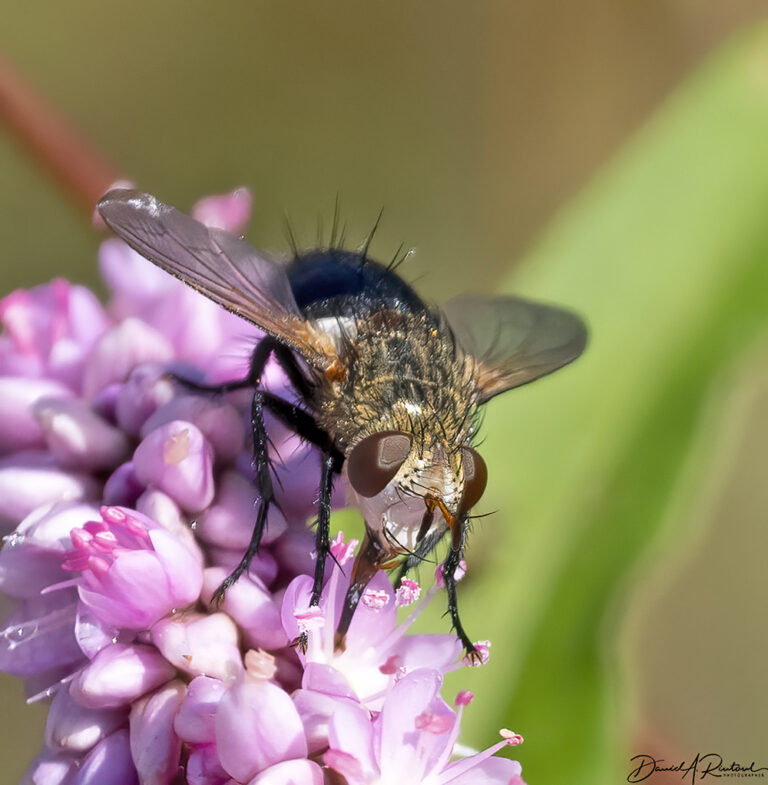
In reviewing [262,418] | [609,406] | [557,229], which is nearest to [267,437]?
[262,418]

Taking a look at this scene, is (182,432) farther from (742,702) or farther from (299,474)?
(742,702)

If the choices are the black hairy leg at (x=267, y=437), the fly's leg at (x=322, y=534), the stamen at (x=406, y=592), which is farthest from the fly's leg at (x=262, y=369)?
the stamen at (x=406, y=592)

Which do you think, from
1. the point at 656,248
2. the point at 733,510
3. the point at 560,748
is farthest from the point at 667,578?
the point at 560,748

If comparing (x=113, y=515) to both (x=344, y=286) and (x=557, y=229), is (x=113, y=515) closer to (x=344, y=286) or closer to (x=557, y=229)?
(x=344, y=286)

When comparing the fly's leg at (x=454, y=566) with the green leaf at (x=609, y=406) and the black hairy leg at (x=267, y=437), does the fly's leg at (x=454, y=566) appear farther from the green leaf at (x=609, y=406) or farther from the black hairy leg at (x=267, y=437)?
the green leaf at (x=609, y=406)

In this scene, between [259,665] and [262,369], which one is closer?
[259,665]

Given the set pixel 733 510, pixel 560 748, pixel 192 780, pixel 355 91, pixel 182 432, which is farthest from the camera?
pixel 355 91

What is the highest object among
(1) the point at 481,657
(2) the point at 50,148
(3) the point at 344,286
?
(2) the point at 50,148
